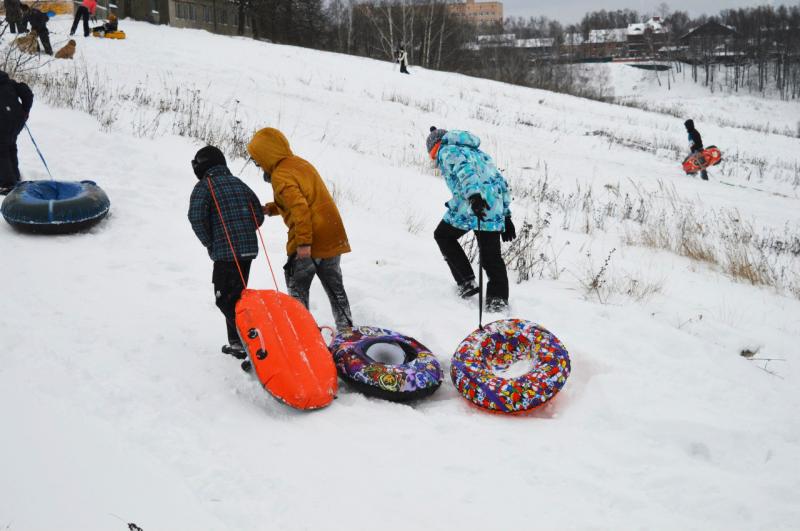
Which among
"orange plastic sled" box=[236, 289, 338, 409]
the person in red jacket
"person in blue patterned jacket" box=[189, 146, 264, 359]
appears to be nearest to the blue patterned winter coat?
"person in blue patterned jacket" box=[189, 146, 264, 359]

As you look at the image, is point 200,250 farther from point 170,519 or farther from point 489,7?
point 489,7

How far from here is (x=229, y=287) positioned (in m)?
4.21

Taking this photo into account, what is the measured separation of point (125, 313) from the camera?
4676mm

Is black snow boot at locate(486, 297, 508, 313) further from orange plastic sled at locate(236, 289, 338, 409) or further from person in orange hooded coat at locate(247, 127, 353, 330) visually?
orange plastic sled at locate(236, 289, 338, 409)

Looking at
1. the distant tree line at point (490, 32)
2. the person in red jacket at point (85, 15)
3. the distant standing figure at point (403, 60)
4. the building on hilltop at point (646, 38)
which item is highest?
the building on hilltop at point (646, 38)

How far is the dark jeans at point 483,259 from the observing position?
5.17 m

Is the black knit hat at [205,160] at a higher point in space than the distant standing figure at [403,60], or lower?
lower

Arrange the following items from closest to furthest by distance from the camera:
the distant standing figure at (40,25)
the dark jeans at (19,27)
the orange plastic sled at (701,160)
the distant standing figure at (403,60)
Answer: the orange plastic sled at (701,160) → the distant standing figure at (40,25) → the dark jeans at (19,27) → the distant standing figure at (403,60)

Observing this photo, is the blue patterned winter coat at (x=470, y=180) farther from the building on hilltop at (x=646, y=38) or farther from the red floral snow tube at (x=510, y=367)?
the building on hilltop at (x=646, y=38)

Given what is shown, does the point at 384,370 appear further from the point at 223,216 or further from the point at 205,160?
the point at 205,160

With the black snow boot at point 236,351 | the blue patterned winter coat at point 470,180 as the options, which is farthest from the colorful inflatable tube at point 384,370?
the blue patterned winter coat at point 470,180

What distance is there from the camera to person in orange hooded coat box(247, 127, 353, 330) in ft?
13.8

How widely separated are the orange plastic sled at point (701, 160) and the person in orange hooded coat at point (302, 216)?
12.8m

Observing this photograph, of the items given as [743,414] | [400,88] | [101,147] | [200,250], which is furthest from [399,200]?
[400,88]
